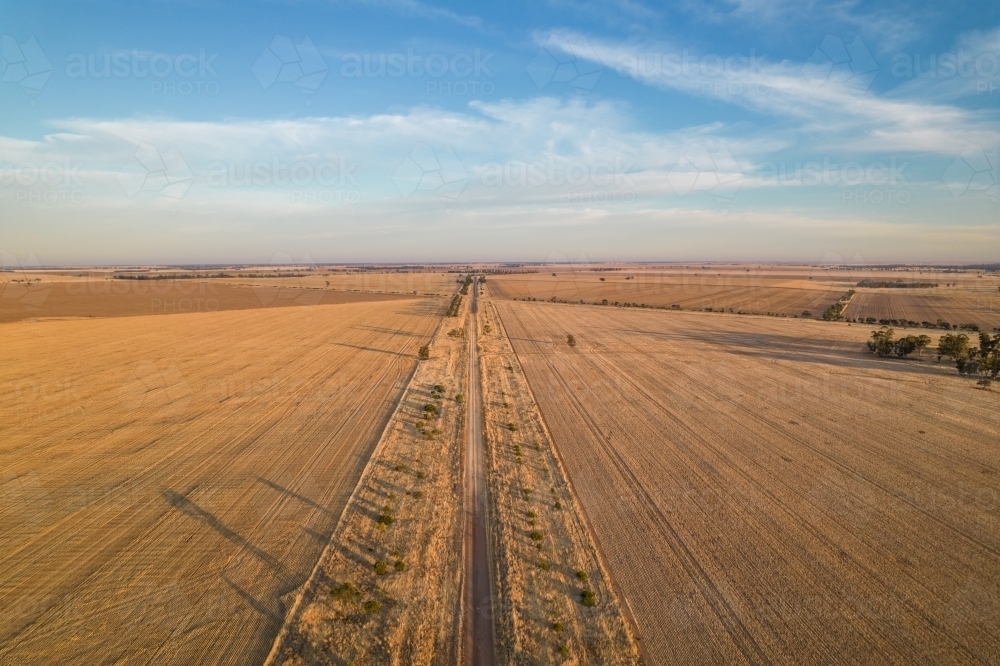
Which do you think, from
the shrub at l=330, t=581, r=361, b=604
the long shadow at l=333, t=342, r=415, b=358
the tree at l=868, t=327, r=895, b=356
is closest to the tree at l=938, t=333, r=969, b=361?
the tree at l=868, t=327, r=895, b=356

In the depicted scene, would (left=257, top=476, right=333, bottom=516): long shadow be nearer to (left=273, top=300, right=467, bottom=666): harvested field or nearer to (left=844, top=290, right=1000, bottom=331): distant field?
(left=273, top=300, right=467, bottom=666): harvested field

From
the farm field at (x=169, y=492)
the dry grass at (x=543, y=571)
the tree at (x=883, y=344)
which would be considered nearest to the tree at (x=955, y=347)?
the tree at (x=883, y=344)

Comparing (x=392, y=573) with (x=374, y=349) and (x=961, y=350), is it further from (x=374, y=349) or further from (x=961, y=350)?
(x=961, y=350)

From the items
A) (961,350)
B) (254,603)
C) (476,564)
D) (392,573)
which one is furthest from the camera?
(961,350)

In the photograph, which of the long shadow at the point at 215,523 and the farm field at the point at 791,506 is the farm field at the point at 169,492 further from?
the farm field at the point at 791,506

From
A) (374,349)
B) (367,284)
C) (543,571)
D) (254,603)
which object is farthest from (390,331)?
(367,284)

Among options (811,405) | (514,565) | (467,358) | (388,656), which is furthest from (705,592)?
(467,358)
